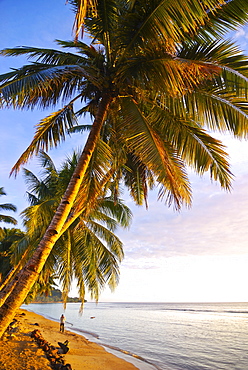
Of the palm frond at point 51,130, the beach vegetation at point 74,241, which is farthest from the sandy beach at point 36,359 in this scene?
the palm frond at point 51,130

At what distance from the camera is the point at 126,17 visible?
5.56 metres

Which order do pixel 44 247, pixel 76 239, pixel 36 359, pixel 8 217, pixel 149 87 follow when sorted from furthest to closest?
pixel 8 217 < pixel 76 239 < pixel 36 359 < pixel 149 87 < pixel 44 247

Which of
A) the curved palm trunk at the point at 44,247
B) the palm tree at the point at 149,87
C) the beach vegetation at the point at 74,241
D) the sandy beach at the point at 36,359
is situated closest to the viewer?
the curved palm trunk at the point at 44,247

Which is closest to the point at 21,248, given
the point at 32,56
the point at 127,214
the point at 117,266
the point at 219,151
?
the point at 117,266

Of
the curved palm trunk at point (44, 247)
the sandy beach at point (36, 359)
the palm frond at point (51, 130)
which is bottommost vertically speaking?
the sandy beach at point (36, 359)

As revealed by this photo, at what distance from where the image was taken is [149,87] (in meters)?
6.07

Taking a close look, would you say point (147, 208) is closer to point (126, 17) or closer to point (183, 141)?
point (183, 141)

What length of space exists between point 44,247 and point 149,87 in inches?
150

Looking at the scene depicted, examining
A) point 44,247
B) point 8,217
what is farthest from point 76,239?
point 8,217

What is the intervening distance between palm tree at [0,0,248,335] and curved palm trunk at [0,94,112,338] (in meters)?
0.02

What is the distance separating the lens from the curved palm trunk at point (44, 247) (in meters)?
4.39

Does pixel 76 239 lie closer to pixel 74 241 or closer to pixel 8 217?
pixel 74 241

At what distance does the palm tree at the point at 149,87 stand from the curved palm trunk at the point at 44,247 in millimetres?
16

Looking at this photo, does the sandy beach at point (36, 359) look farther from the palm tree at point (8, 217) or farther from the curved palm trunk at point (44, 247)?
the palm tree at point (8, 217)
